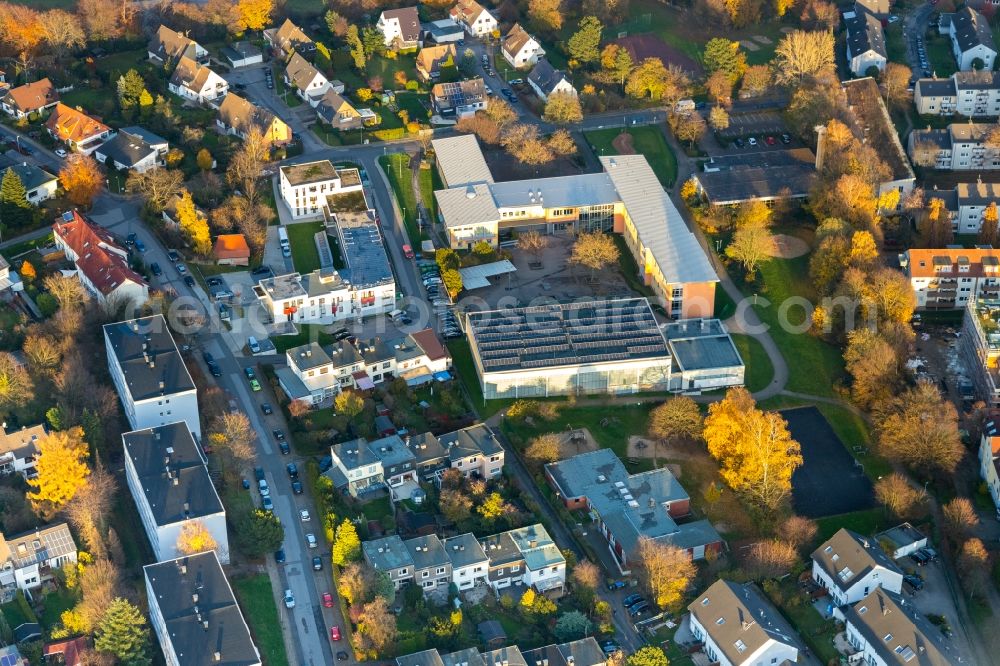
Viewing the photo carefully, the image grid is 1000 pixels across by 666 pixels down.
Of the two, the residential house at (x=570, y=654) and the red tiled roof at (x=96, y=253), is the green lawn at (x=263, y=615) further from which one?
the red tiled roof at (x=96, y=253)

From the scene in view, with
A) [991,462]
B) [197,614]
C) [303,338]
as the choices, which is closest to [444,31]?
[303,338]

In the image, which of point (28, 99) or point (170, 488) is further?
point (28, 99)

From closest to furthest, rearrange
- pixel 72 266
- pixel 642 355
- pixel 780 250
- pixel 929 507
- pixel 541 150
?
pixel 929 507 < pixel 642 355 < pixel 72 266 < pixel 780 250 < pixel 541 150

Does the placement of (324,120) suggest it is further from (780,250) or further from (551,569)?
(551,569)

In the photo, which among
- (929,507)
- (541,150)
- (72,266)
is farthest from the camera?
(541,150)

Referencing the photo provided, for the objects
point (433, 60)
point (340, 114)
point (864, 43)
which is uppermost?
point (864, 43)

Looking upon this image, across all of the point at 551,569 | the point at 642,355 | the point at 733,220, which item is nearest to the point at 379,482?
the point at 551,569

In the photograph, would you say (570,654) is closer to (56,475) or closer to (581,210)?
(56,475)
